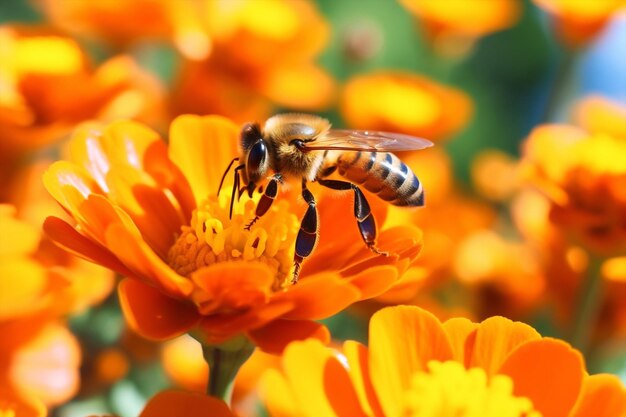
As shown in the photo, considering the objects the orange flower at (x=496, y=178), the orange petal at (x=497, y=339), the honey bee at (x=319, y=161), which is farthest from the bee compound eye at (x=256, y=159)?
the orange flower at (x=496, y=178)

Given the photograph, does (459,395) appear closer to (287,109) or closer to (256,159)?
(256,159)

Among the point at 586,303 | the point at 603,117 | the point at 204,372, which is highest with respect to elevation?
the point at 603,117

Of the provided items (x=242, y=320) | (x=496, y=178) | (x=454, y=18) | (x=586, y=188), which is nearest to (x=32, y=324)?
(x=242, y=320)

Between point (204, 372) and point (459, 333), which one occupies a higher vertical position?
point (459, 333)

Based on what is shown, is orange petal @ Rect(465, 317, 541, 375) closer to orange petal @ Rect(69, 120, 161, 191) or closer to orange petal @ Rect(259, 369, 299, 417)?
orange petal @ Rect(259, 369, 299, 417)

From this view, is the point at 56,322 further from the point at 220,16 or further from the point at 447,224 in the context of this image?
the point at 220,16

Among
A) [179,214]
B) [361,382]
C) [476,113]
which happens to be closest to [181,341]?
[179,214]

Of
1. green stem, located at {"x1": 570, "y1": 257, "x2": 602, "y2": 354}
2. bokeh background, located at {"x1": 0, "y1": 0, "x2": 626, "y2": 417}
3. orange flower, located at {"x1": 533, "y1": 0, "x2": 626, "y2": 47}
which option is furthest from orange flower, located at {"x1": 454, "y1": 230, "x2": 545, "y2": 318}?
orange flower, located at {"x1": 533, "y1": 0, "x2": 626, "y2": 47}
